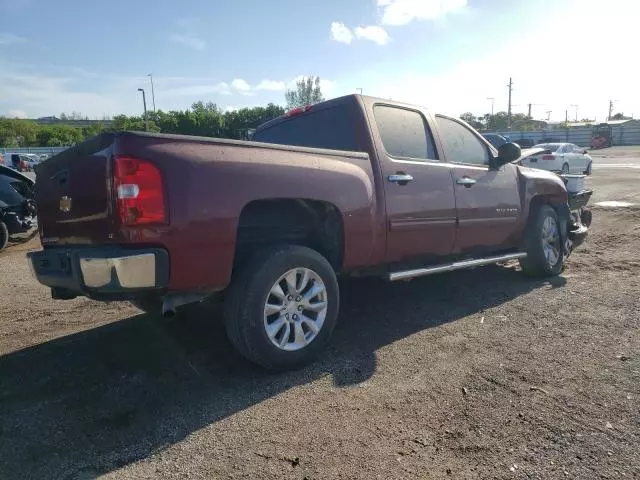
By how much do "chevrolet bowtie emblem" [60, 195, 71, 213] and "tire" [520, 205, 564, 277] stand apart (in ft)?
15.7

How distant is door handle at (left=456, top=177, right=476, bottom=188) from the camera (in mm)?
4836

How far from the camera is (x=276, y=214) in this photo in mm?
3711

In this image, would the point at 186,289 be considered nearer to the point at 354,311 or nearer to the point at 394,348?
the point at 394,348

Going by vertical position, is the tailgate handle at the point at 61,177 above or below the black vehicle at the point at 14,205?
above

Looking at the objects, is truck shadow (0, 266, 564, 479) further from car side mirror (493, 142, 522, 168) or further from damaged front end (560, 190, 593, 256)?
damaged front end (560, 190, 593, 256)

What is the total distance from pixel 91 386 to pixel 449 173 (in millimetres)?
3510

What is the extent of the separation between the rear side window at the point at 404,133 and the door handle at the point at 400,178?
0.21 metres

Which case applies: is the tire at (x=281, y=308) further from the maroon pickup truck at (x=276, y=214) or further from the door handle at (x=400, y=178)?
the door handle at (x=400, y=178)

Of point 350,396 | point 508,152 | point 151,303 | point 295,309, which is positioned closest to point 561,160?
point 508,152

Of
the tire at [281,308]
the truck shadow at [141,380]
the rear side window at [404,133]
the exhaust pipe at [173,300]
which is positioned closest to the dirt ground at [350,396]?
the truck shadow at [141,380]

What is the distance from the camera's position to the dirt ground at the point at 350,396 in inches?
95.2

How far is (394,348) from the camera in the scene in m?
3.88

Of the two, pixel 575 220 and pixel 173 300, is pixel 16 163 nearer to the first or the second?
pixel 173 300

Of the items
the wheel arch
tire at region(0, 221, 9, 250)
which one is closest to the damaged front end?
the wheel arch
